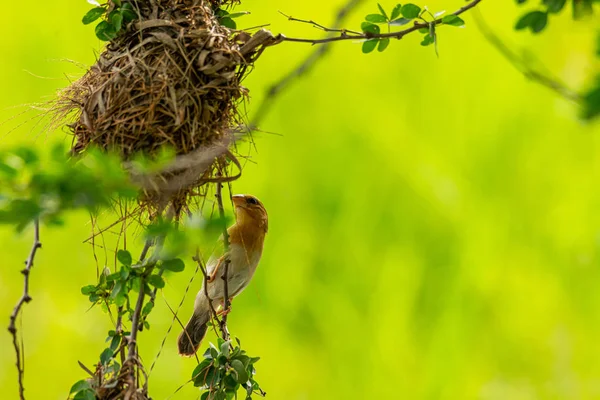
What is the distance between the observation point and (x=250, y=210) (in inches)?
114

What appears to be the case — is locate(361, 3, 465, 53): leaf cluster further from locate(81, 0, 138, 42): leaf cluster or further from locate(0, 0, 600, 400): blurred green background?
locate(0, 0, 600, 400): blurred green background

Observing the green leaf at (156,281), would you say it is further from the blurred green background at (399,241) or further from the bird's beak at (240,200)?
the blurred green background at (399,241)

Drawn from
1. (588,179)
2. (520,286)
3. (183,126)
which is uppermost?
(588,179)

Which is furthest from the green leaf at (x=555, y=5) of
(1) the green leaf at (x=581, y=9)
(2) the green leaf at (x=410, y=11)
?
(2) the green leaf at (x=410, y=11)

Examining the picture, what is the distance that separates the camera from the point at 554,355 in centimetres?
416

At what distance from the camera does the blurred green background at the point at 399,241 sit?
4000 mm

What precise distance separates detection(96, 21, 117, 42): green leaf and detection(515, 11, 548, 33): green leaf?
106 centimetres

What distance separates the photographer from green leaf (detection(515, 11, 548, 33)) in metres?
1.43

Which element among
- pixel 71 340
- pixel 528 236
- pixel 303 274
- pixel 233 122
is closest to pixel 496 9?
pixel 528 236

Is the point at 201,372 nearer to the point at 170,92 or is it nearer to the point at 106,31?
the point at 170,92

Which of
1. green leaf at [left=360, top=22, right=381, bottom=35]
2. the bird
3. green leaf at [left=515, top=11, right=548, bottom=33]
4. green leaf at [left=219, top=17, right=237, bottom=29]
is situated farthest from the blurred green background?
green leaf at [left=515, top=11, right=548, bottom=33]

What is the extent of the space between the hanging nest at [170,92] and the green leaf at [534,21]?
0.69 metres

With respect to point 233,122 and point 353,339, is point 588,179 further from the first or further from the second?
point 233,122

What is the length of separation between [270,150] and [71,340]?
1.48 meters
